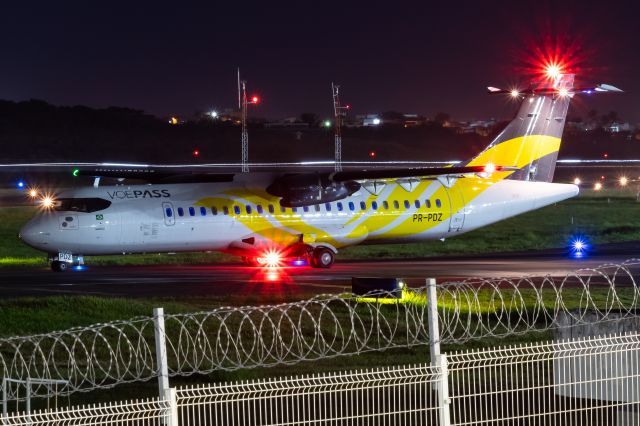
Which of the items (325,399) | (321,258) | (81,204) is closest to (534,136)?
(321,258)

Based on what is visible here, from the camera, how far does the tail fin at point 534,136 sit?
39.1m

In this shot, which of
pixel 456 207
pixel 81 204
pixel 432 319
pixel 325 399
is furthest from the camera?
pixel 456 207

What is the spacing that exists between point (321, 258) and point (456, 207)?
16.5 feet

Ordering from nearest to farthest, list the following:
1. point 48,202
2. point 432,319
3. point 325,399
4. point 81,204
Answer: point 432,319, point 325,399, point 81,204, point 48,202

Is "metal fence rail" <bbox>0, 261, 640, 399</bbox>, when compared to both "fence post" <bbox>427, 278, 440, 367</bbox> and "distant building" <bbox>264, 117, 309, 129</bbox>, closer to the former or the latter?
"fence post" <bbox>427, 278, 440, 367</bbox>

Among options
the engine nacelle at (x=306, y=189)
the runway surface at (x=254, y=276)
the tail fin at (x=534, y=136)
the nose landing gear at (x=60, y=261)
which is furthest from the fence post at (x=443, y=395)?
the tail fin at (x=534, y=136)

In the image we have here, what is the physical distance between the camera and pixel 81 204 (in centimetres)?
3328

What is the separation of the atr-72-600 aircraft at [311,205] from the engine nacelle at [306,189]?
3 cm

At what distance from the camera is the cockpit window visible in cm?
3322

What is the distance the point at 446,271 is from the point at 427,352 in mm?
13400

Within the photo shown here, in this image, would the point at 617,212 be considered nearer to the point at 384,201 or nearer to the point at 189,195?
the point at 384,201

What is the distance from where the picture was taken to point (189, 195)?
114 ft

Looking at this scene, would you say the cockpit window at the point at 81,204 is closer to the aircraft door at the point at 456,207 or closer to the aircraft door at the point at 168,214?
the aircraft door at the point at 168,214

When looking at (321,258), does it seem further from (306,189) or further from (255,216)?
(255,216)
